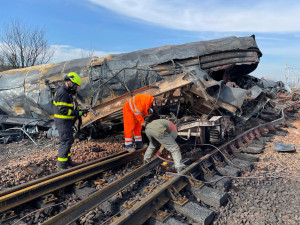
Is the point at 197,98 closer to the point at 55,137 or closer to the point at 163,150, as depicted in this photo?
the point at 163,150

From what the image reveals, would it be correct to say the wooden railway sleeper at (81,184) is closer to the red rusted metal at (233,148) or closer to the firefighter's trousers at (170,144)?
the firefighter's trousers at (170,144)

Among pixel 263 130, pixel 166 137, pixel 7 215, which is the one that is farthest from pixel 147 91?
pixel 263 130

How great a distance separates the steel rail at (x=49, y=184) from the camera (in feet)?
10.2

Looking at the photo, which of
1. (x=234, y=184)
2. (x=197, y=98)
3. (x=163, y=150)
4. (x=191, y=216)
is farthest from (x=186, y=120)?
(x=191, y=216)

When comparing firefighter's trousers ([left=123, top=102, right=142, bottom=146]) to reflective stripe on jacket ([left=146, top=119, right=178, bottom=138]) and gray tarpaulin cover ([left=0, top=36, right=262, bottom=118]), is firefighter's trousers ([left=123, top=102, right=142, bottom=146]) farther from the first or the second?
gray tarpaulin cover ([left=0, top=36, right=262, bottom=118])

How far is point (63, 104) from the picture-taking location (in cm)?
457

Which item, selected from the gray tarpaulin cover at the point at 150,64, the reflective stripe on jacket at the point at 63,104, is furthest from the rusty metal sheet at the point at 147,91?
the gray tarpaulin cover at the point at 150,64

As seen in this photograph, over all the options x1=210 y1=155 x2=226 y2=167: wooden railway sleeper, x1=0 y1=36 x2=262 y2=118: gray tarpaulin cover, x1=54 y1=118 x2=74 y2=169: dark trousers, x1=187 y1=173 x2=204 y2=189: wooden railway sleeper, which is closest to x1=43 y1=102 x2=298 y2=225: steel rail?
x1=187 y1=173 x2=204 y2=189: wooden railway sleeper

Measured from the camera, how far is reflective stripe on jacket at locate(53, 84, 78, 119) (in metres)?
4.57

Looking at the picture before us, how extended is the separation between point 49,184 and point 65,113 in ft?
5.07

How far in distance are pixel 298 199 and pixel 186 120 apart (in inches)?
106

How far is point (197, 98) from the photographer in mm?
5617

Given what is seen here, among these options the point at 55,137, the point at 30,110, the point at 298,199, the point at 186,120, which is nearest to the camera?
the point at 298,199

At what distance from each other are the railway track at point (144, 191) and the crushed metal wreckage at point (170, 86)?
3.19ft
